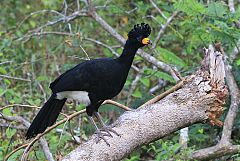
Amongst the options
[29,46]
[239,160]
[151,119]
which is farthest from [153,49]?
[29,46]

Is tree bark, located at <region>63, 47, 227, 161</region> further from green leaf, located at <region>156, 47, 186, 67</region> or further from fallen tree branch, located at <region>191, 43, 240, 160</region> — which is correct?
green leaf, located at <region>156, 47, 186, 67</region>

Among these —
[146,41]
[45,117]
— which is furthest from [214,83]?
[45,117]

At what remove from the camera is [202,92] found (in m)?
4.14

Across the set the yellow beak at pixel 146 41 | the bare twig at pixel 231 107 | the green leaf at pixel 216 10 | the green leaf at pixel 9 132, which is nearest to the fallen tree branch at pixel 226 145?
the bare twig at pixel 231 107

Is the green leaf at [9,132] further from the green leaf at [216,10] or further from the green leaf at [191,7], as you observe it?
the green leaf at [216,10]

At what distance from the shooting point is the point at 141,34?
14.0 ft

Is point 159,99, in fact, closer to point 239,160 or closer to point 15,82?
point 239,160

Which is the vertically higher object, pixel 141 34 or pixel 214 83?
pixel 141 34

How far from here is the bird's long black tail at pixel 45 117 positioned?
440 cm

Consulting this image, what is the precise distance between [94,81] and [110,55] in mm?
2677

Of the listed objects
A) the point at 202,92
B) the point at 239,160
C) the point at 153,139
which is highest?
the point at 202,92

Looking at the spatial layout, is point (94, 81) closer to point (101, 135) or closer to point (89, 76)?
point (89, 76)

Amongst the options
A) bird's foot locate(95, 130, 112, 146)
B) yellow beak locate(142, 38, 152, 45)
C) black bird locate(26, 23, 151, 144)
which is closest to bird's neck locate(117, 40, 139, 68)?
black bird locate(26, 23, 151, 144)

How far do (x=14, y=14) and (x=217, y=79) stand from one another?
579 cm
